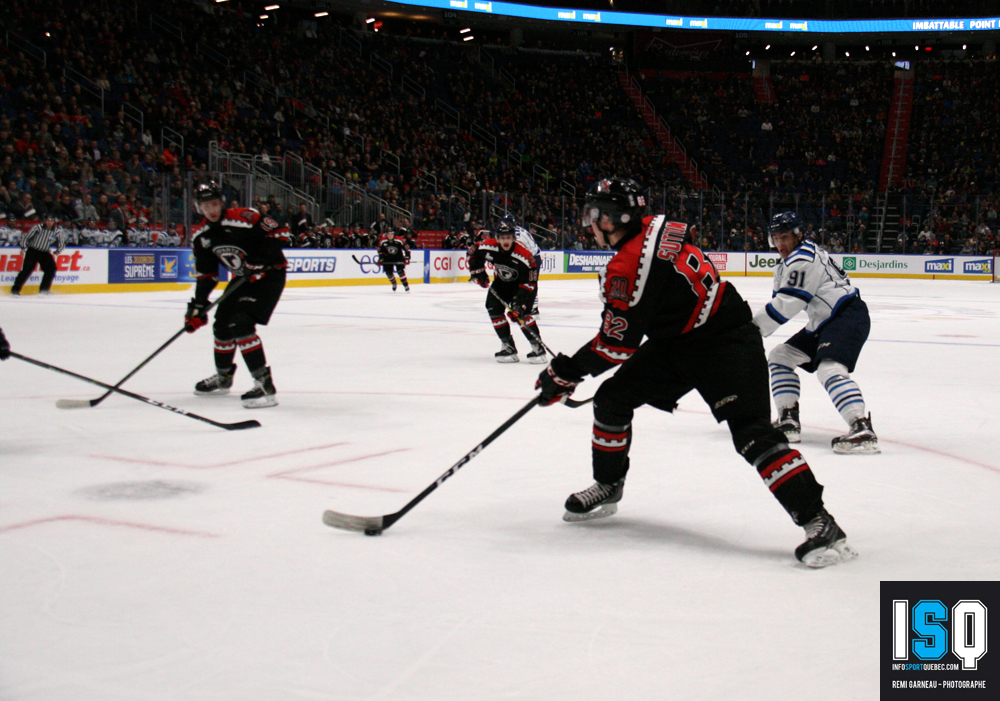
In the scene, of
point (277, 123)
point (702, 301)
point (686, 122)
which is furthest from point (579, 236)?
point (702, 301)

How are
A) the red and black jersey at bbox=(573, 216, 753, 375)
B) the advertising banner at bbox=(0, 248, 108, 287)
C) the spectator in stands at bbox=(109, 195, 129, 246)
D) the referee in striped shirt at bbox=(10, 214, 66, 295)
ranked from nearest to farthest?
1. the red and black jersey at bbox=(573, 216, 753, 375)
2. the referee in striped shirt at bbox=(10, 214, 66, 295)
3. the advertising banner at bbox=(0, 248, 108, 287)
4. the spectator in stands at bbox=(109, 195, 129, 246)

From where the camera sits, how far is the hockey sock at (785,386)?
17.1 feet

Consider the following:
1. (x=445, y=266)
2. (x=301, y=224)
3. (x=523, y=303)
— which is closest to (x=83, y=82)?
(x=301, y=224)

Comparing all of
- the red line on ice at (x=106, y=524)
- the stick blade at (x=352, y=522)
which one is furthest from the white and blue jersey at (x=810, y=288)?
the red line on ice at (x=106, y=524)

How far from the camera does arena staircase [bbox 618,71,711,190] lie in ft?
116

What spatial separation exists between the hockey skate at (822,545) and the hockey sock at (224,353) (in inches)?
172

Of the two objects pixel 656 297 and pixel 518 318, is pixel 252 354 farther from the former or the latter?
pixel 656 297

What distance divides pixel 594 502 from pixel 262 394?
311 centimetres

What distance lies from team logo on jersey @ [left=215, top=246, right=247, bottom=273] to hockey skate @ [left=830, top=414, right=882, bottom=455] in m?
3.73

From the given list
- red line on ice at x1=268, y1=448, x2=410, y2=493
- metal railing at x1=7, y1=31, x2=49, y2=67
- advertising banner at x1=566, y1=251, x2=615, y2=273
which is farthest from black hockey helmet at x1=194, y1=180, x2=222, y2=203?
advertising banner at x1=566, y1=251, x2=615, y2=273

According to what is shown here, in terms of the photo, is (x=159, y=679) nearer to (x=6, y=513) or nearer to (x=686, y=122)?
(x=6, y=513)

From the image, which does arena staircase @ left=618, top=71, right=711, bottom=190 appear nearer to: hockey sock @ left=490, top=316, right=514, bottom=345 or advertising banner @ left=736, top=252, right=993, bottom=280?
advertising banner @ left=736, top=252, right=993, bottom=280

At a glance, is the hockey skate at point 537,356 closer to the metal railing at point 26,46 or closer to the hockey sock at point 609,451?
the hockey sock at point 609,451

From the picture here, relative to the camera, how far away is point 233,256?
6.32 meters
